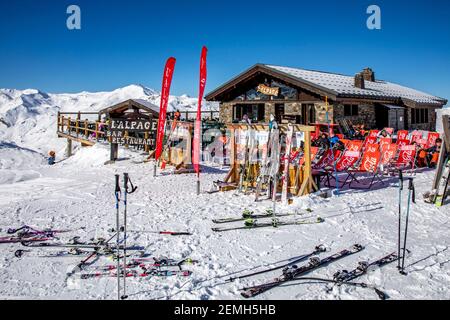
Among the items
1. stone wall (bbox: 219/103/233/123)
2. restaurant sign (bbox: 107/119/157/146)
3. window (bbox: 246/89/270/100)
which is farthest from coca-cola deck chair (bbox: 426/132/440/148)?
stone wall (bbox: 219/103/233/123)

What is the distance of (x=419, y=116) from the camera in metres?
24.7

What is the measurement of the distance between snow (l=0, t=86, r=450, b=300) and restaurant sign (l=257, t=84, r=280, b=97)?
32.0 ft

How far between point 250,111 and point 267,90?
1865 mm

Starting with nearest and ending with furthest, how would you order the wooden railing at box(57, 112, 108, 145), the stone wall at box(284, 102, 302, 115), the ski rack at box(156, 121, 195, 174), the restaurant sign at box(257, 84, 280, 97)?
the ski rack at box(156, 121, 195, 174), the wooden railing at box(57, 112, 108, 145), the stone wall at box(284, 102, 302, 115), the restaurant sign at box(257, 84, 280, 97)

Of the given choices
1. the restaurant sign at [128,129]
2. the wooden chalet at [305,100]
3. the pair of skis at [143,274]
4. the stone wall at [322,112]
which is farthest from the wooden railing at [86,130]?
the pair of skis at [143,274]

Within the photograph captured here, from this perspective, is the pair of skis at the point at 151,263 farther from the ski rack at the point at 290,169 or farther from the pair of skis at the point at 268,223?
the ski rack at the point at 290,169

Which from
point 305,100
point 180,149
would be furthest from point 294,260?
point 305,100

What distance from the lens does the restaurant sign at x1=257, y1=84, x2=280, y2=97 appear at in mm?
19862

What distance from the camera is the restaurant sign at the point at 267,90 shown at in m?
19.9

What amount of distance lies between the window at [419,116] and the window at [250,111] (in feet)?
34.8

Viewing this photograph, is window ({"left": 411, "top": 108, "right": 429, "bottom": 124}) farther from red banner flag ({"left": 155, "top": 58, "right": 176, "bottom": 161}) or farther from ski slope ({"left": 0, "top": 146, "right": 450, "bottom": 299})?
red banner flag ({"left": 155, "top": 58, "right": 176, "bottom": 161})

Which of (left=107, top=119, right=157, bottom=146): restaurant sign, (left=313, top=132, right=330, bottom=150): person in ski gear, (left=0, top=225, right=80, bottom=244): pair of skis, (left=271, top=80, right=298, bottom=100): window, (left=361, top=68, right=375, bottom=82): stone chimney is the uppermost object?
(left=361, top=68, right=375, bottom=82): stone chimney
